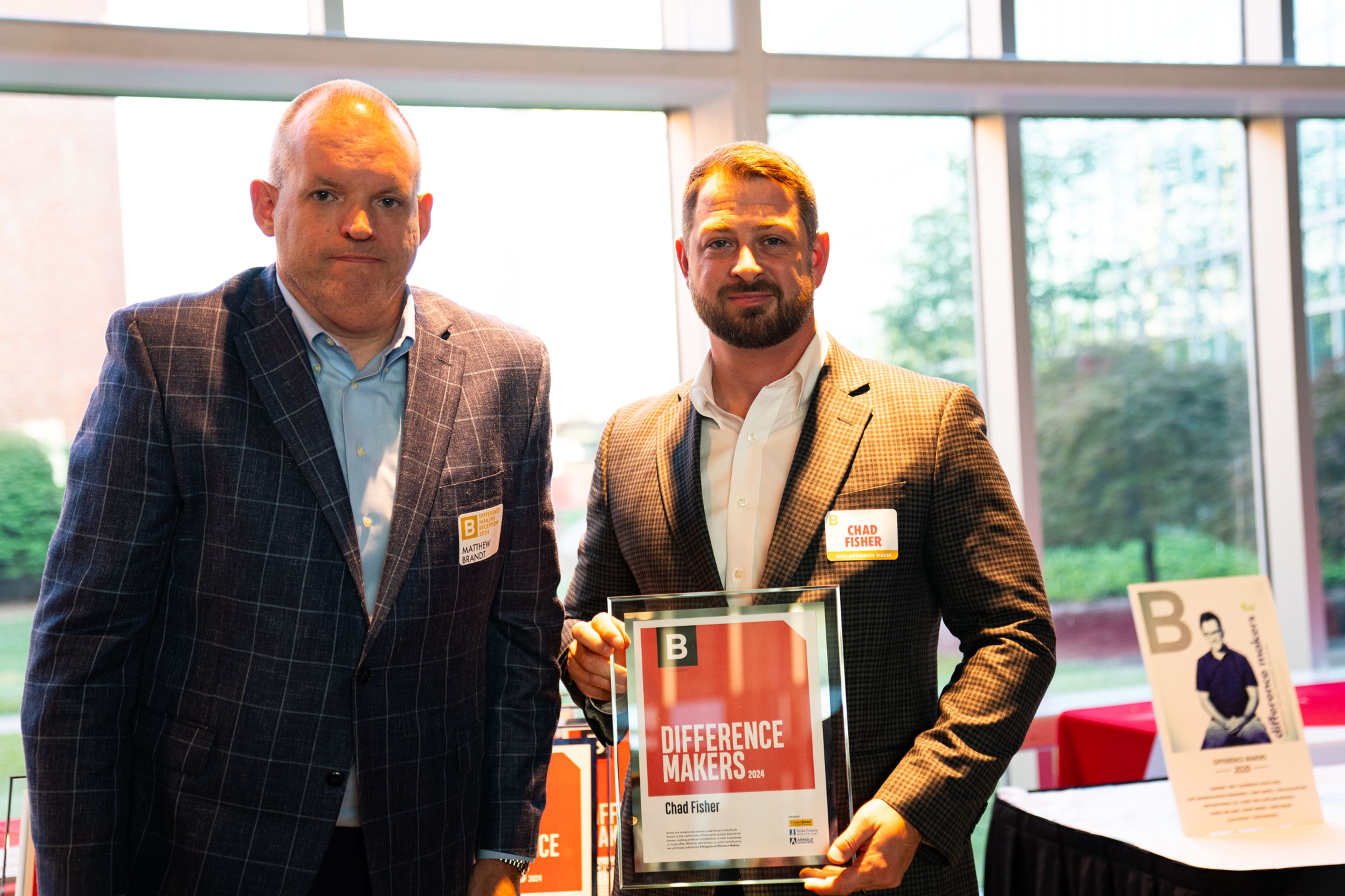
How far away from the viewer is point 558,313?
3.78 metres

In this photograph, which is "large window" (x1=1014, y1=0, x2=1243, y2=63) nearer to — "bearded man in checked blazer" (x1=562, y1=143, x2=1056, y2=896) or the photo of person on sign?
the photo of person on sign

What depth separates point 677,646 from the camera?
63.4 inches

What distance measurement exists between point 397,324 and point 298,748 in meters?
0.73

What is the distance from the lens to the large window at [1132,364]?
420cm

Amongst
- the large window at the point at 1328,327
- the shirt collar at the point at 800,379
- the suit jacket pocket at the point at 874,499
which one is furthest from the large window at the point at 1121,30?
the suit jacket pocket at the point at 874,499

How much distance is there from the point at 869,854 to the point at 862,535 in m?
0.51

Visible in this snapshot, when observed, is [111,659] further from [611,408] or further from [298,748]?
[611,408]

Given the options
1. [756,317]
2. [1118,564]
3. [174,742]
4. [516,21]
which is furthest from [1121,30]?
[174,742]

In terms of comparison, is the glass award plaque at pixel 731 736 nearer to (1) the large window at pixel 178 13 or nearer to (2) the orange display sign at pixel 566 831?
(2) the orange display sign at pixel 566 831

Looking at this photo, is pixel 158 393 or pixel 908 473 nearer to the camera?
pixel 158 393

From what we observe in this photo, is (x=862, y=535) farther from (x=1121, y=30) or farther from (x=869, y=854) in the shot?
(x=1121, y=30)

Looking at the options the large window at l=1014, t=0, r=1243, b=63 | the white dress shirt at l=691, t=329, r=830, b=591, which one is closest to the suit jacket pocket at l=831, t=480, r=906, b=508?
the white dress shirt at l=691, t=329, r=830, b=591

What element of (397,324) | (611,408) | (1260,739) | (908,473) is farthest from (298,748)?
(611,408)

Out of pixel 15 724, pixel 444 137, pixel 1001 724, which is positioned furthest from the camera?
pixel 444 137
